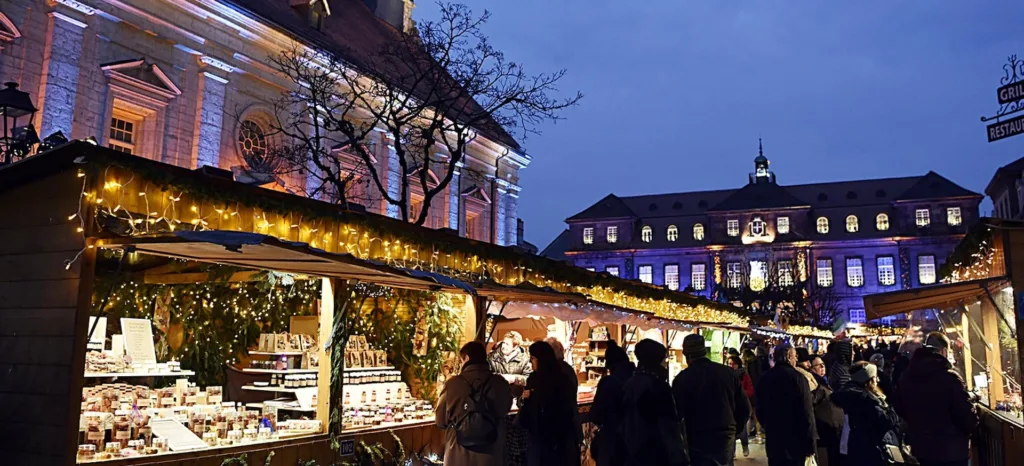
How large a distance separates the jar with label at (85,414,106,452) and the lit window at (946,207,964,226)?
6935 centimetres

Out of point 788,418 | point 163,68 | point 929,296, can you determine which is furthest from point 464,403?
point 163,68

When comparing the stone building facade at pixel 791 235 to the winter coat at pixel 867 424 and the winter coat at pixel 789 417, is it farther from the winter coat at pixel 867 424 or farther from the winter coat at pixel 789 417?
the winter coat at pixel 789 417

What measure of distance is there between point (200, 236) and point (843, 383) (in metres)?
6.60

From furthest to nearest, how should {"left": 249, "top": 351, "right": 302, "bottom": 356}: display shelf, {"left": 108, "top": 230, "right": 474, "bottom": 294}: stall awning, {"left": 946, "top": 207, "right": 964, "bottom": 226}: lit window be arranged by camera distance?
1. {"left": 946, "top": 207, "right": 964, "bottom": 226}: lit window
2. {"left": 249, "top": 351, "right": 302, "bottom": 356}: display shelf
3. {"left": 108, "top": 230, "right": 474, "bottom": 294}: stall awning

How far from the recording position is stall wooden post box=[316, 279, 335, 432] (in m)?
7.75

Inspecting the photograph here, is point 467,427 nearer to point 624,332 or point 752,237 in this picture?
point 624,332

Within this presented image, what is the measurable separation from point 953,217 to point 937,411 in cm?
6549

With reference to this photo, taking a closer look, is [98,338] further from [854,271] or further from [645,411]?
[854,271]

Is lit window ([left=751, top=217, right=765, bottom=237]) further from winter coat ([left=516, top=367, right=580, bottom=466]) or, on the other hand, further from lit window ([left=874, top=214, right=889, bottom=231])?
winter coat ([left=516, top=367, right=580, bottom=466])

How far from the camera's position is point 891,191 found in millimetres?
70250

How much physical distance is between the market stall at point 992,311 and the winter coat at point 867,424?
1.18 meters

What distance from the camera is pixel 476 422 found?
21.4 feet

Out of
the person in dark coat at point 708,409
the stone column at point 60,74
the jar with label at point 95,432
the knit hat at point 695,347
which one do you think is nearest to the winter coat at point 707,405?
the person in dark coat at point 708,409

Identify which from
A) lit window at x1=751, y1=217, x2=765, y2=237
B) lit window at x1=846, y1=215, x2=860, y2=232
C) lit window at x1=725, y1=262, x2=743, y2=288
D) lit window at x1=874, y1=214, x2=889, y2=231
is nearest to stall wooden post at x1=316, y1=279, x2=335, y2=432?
lit window at x1=725, y1=262, x2=743, y2=288
